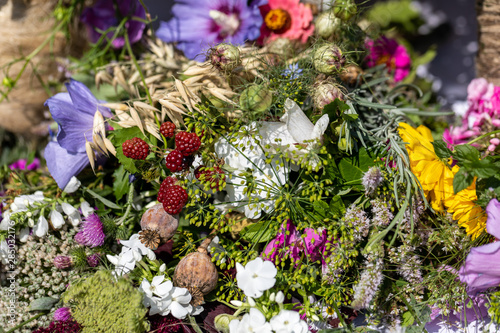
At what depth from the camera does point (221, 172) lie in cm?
76

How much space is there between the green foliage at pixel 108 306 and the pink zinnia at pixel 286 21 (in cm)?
72

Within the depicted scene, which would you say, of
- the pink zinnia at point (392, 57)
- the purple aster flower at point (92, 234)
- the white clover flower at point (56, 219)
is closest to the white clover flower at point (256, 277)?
the purple aster flower at point (92, 234)

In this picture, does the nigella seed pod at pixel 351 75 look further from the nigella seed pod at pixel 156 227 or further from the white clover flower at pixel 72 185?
the white clover flower at pixel 72 185

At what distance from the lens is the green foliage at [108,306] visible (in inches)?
25.6

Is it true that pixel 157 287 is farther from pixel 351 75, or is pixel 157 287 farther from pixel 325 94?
pixel 351 75

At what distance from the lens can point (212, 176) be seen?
0.73 meters

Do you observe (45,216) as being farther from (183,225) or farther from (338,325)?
(338,325)

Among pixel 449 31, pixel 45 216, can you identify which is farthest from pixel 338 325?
pixel 449 31

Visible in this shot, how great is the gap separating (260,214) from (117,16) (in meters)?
0.82

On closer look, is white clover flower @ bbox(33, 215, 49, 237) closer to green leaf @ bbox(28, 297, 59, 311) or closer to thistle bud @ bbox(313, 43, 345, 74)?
green leaf @ bbox(28, 297, 59, 311)

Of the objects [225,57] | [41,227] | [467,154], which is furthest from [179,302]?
[467,154]

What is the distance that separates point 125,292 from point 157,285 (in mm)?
69

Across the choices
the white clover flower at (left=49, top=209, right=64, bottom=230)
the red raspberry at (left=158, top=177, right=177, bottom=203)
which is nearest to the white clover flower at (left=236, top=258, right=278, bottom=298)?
the red raspberry at (left=158, top=177, right=177, bottom=203)

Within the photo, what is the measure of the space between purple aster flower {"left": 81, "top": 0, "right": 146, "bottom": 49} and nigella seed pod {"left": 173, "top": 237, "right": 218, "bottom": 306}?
2.46ft
